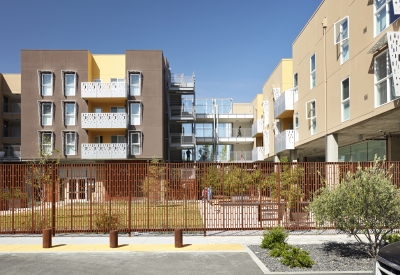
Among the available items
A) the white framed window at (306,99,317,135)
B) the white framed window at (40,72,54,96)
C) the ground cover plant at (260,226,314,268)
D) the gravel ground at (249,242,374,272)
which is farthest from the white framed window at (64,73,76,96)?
the gravel ground at (249,242,374,272)

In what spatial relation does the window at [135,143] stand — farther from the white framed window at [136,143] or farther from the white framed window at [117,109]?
the white framed window at [117,109]

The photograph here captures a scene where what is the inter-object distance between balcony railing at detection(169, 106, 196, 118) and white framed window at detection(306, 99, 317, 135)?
2138cm

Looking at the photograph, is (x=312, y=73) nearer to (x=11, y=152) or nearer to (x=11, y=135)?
(x=11, y=152)

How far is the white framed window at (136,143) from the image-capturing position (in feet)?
118

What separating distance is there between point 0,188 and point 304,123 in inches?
684

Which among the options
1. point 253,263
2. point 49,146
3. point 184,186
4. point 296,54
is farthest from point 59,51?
point 253,263

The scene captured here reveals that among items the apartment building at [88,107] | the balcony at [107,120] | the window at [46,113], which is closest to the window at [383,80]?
the apartment building at [88,107]

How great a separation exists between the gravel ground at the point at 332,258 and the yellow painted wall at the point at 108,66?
28.7 meters

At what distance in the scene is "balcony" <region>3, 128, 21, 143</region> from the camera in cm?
4103

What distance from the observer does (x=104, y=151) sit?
34.7 m

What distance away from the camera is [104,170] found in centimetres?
1364

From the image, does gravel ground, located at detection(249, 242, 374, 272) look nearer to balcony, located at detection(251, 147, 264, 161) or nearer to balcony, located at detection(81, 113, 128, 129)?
balcony, located at detection(81, 113, 128, 129)

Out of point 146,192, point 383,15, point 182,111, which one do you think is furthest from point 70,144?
point 383,15

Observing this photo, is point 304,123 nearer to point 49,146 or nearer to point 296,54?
point 296,54
